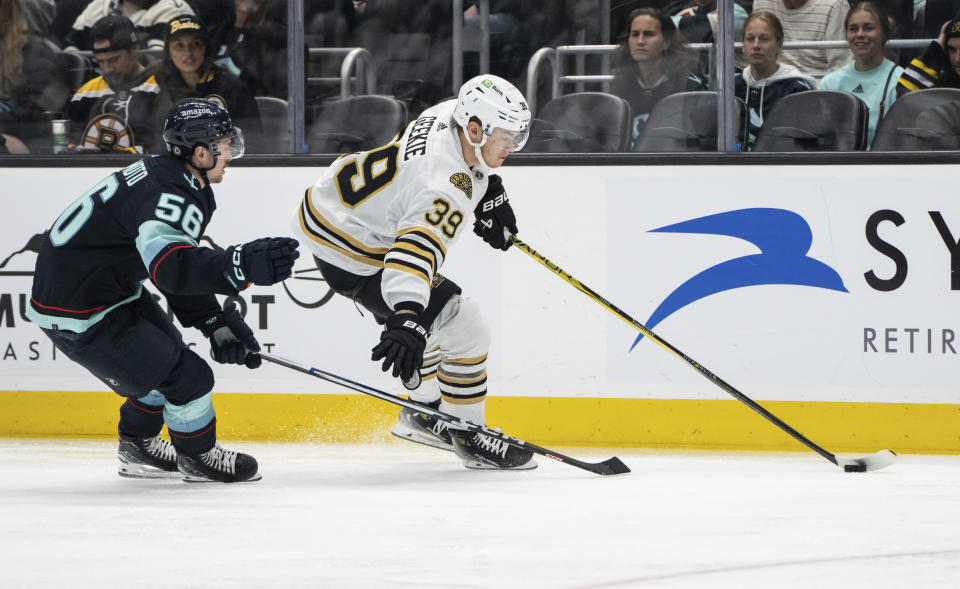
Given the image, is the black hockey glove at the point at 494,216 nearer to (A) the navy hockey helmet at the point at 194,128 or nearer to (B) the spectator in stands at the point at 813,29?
(A) the navy hockey helmet at the point at 194,128

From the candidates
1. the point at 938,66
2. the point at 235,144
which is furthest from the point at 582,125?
the point at 235,144

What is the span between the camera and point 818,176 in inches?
168

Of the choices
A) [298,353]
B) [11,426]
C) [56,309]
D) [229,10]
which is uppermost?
[229,10]

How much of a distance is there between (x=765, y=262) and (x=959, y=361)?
71cm

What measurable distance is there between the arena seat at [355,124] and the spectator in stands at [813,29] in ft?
4.58

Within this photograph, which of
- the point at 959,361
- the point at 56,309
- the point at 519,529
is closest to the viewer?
the point at 519,529

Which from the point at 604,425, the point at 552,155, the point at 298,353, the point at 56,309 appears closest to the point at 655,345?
the point at 604,425

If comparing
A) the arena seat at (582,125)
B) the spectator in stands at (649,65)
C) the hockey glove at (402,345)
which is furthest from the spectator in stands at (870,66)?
the hockey glove at (402,345)

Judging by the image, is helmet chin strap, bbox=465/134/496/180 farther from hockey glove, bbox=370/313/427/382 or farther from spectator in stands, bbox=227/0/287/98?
spectator in stands, bbox=227/0/287/98

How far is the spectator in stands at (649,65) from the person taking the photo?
4.42 m

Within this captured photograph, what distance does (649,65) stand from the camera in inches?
175

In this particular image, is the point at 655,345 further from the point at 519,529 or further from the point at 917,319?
the point at 519,529

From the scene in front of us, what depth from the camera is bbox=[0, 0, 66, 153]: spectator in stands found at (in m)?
4.82

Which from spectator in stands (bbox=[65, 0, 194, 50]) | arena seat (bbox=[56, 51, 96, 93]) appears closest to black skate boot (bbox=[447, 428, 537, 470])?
spectator in stands (bbox=[65, 0, 194, 50])
